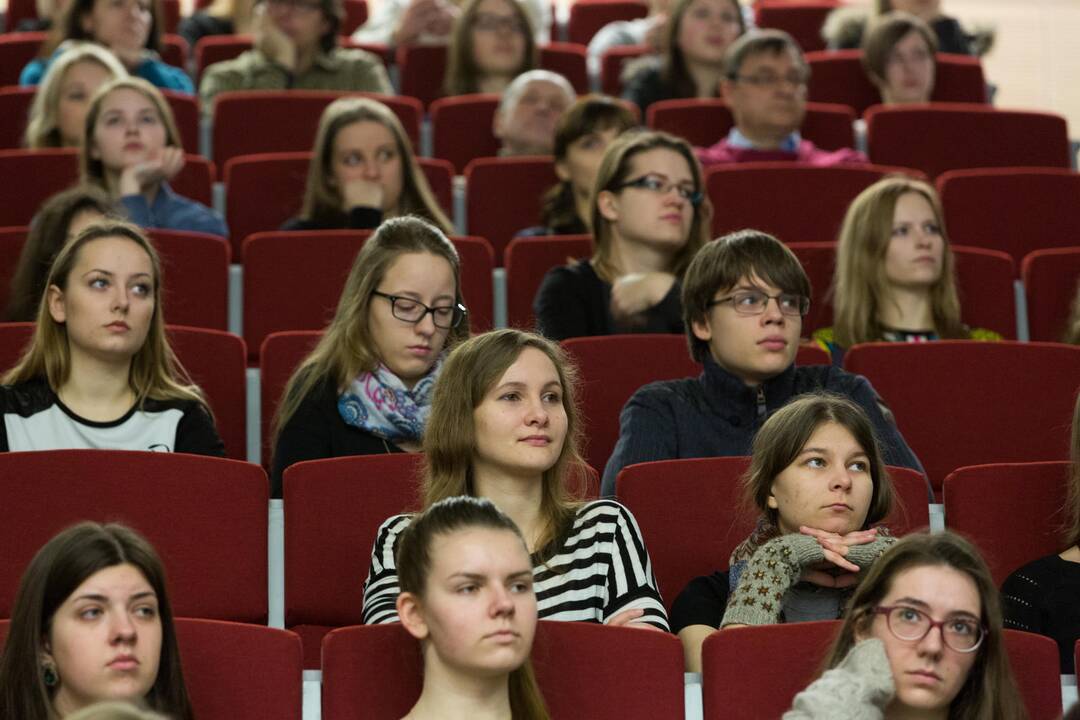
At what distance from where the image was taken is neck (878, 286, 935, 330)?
279cm

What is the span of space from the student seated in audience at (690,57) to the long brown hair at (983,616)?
7.44ft

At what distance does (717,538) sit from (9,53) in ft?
8.32

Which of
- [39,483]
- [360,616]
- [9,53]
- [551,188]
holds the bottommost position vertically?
[360,616]

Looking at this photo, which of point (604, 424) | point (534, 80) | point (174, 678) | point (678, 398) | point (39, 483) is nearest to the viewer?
point (174, 678)

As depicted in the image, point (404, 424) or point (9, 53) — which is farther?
point (9, 53)

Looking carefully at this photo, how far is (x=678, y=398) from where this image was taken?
7.52 ft

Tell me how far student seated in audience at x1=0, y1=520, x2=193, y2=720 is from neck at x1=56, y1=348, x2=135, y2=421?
2.14 ft

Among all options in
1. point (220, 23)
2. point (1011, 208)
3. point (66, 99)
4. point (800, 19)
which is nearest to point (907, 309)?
point (1011, 208)

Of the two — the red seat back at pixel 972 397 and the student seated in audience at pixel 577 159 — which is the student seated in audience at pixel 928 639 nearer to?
the red seat back at pixel 972 397

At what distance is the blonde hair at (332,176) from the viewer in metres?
3.09

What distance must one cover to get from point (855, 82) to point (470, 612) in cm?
268

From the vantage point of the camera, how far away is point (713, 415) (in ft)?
7.51

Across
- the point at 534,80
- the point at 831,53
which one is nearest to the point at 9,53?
the point at 534,80

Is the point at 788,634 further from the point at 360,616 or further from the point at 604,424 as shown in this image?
the point at 604,424
